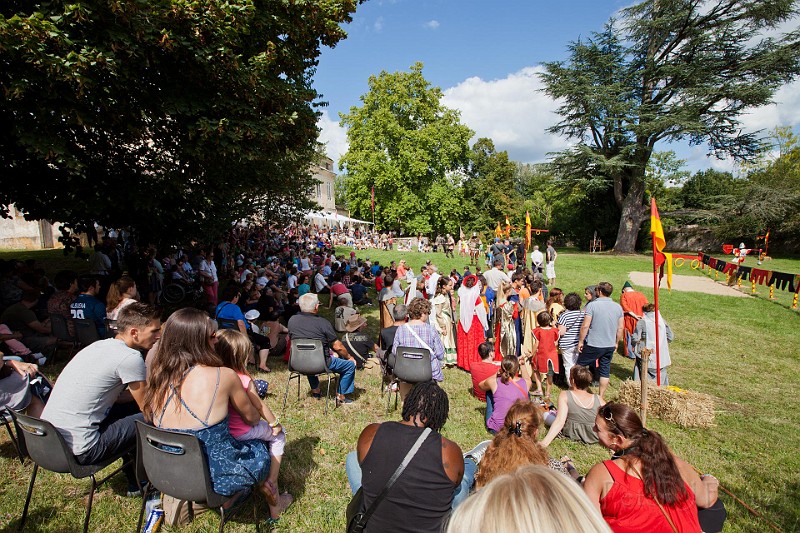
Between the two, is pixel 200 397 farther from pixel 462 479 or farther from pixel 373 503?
pixel 462 479

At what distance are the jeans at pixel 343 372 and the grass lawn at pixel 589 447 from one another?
0.27 meters

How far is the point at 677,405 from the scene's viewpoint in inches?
228

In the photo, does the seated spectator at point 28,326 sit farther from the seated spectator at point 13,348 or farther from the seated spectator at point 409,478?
the seated spectator at point 409,478

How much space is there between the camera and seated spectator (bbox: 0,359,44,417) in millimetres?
3613

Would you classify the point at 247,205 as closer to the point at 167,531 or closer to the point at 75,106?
the point at 75,106

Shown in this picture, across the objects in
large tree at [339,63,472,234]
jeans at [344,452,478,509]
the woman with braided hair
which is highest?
large tree at [339,63,472,234]

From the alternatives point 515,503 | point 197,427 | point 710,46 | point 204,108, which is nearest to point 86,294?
point 204,108

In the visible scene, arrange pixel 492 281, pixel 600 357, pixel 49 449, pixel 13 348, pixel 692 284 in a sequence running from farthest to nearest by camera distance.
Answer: pixel 692 284, pixel 492 281, pixel 600 357, pixel 13 348, pixel 49 449

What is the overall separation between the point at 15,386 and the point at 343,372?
351cm

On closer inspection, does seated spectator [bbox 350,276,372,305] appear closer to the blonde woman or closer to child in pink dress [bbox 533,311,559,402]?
child in pink dress [bbox 533,311,559,402]

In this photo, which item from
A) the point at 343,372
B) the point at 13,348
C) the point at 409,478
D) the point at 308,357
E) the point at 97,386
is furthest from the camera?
the point at 343,372

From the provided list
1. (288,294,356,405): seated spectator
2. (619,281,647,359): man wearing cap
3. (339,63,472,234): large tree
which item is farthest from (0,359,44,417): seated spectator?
(339,63,472,234): large tree

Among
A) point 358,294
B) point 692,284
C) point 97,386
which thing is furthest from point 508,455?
point 692,284

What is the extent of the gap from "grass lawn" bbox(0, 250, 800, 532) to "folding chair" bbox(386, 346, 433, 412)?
746 mm
